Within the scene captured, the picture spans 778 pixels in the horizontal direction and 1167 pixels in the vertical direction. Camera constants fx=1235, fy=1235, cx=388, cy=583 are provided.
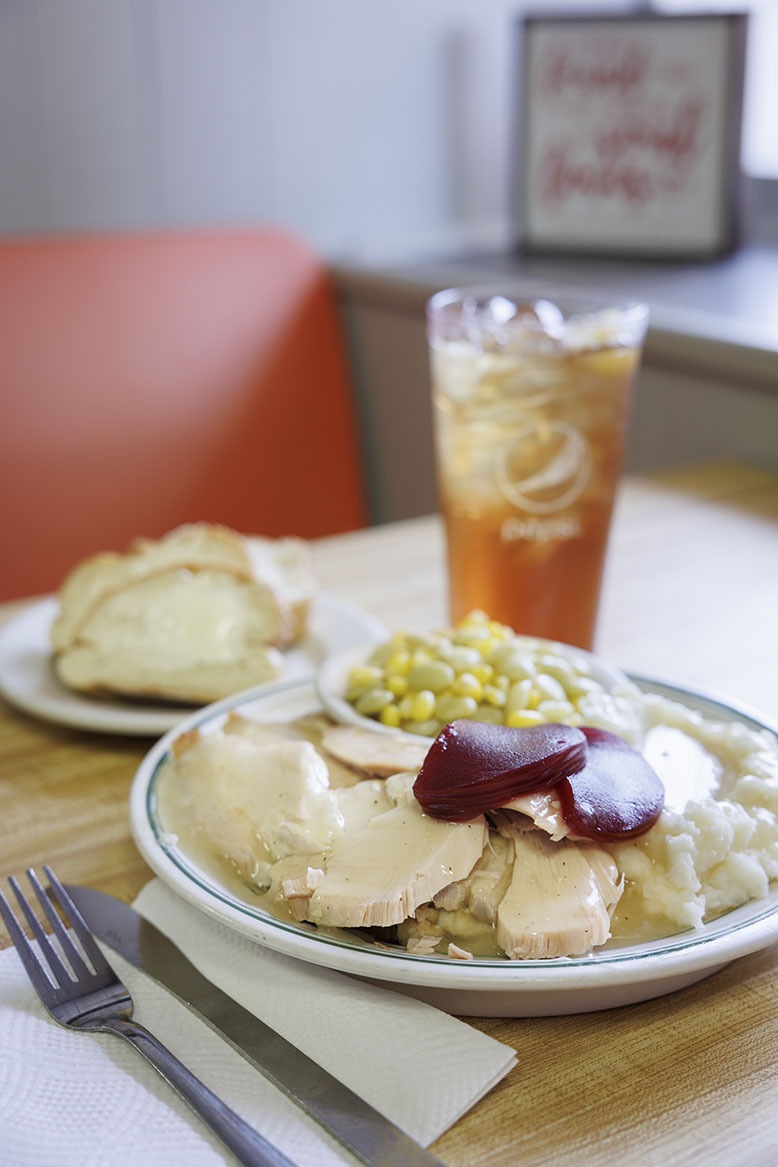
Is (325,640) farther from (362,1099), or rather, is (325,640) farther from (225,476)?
(225,476)

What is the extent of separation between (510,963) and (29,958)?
0.28 m

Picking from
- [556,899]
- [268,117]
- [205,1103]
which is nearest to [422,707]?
[556,899]

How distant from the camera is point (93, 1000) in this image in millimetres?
690

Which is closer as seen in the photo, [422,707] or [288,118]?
[422,707]

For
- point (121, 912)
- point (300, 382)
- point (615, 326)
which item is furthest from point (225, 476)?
point (121, 912)

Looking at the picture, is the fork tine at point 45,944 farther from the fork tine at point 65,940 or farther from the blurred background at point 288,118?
the blurred background at point 288,118

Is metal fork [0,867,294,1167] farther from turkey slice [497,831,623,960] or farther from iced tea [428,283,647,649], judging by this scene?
iced tea [428,283,647,649]

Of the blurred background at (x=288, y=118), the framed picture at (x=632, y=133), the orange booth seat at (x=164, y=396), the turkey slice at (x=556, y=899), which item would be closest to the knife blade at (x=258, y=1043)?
the turkey slice at (x=556, y=899)

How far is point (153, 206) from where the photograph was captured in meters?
2.56

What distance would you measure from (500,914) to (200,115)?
7.45ft

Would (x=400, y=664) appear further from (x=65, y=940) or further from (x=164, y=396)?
(x=164, y=396)

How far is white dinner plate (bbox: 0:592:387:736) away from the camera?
105cm

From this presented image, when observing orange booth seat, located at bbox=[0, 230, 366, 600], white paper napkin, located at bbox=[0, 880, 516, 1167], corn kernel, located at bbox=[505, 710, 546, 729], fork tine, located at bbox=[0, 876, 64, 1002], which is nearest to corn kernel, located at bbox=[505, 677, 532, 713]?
corn kernel, located at bbox=[505, 710, 546, 729]

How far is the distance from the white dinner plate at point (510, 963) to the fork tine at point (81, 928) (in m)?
0.05
